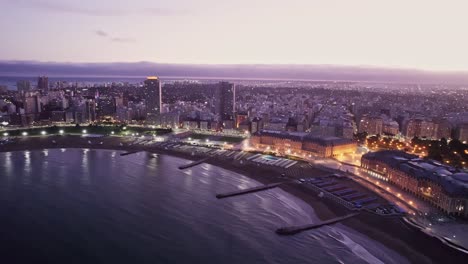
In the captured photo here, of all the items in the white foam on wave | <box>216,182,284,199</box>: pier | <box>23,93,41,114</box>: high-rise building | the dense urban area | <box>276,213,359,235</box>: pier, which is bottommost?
the white foam on wave

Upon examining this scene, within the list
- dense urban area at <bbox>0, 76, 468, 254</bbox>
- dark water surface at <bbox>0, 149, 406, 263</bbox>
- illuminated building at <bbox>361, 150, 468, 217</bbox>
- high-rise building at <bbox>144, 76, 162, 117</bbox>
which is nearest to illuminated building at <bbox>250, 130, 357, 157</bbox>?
dense urban area at <bbox>0, 76, 468, 254</bbox>

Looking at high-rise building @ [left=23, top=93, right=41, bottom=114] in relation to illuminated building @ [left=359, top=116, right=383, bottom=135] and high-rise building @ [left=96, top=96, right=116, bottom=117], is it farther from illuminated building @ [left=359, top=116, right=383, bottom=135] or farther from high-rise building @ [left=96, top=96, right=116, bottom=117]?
illuminated building @ [left=359, top=116, right=383, bottom=135]

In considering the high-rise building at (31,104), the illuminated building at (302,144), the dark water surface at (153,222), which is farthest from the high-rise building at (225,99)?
the dark water surface at (153,222)

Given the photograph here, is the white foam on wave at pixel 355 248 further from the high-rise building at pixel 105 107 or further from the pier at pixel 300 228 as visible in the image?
the high-rise building at pixel 105 107

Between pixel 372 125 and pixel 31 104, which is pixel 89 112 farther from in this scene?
pixel 372 125

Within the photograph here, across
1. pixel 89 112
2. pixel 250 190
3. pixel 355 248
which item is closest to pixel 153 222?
pixel 250 190

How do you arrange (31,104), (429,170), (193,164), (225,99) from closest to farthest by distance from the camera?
(429,170) → (193,164) → (31,104) → (225,99)

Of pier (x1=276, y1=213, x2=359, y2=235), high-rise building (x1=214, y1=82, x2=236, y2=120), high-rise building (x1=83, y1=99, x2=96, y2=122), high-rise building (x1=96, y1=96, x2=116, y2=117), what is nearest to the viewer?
pier (x1=276, y1=213, x2=359, y2=235)
